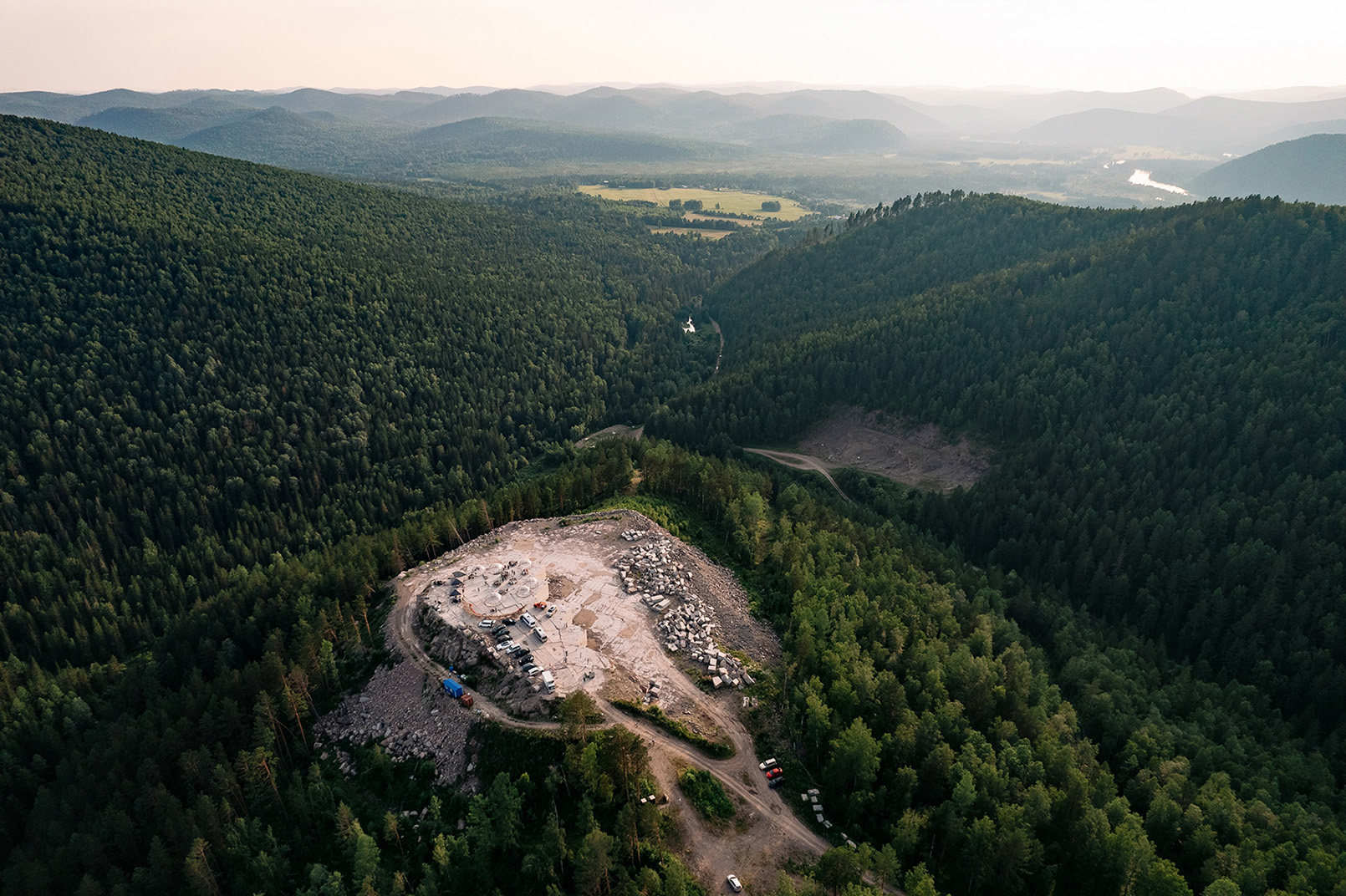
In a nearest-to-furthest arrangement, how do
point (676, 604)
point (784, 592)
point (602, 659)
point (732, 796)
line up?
point (732, 796) → point (602, 659) → point (676, 604) → point (784, 592)

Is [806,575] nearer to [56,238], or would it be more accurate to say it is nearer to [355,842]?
[355,842]

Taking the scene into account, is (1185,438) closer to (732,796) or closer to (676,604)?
(676,604)

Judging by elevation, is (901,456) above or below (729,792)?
below

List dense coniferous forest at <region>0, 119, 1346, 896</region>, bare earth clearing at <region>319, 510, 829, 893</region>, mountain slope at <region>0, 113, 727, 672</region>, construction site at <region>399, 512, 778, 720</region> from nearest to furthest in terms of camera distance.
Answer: dense coniferous forest at <region>0, 119, 1346, 896</region>, bare earth clearing at <region>319, 510, 829, 893</region>, construction site at <region>399, 512, 778, 720</region>, mountain slope at <region>0, 113, 727, 672</region>

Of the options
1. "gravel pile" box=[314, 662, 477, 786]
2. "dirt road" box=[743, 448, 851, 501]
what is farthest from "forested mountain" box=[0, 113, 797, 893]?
"dirt road" box=[743, 448, 851, 501]

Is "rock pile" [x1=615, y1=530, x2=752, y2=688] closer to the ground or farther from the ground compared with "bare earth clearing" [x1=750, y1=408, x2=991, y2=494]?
farther from the ground

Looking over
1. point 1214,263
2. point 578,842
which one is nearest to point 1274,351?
point 1214,263

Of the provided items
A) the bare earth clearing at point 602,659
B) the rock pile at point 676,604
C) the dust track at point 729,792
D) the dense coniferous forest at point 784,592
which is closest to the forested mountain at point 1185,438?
the dense coniferous forest at point 784,592

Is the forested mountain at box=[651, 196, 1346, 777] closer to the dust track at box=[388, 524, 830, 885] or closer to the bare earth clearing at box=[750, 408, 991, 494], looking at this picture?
the bare earth clearing at box=[750, 408, 991, 494]

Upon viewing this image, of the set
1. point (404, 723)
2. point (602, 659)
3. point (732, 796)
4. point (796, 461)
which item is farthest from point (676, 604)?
point (796, 461)
